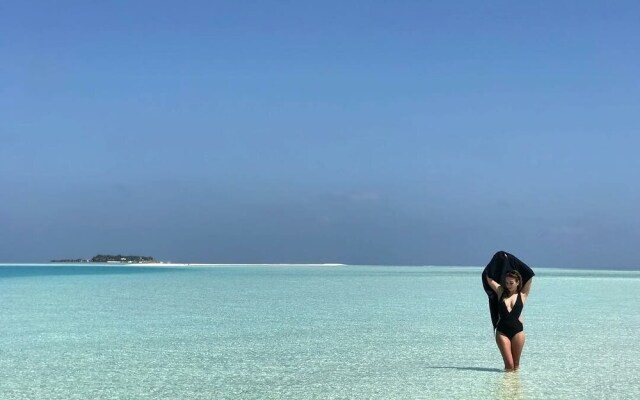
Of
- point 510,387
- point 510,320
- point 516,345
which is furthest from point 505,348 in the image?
point 510,387

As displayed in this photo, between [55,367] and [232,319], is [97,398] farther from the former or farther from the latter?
[232,319]

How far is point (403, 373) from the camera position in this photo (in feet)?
36.0

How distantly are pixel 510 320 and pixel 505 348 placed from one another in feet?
1.59

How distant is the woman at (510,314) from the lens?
10.2 meters

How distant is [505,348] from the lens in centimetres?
1078

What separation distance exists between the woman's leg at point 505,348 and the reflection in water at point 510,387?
0.12 m

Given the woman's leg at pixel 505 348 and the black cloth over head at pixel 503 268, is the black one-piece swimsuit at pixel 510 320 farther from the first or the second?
the black cloth over head at pixel 503 268

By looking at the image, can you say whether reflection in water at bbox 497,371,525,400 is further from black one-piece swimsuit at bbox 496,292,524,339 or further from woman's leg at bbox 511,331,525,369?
black one-piece swimsuit at bbox 496,292,524,339

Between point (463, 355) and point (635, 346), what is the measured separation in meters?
3.68

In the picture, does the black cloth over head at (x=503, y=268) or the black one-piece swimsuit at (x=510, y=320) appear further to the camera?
the black one-piece swimsuit at (x=510, y=320)

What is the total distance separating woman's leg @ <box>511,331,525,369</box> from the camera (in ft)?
35.1

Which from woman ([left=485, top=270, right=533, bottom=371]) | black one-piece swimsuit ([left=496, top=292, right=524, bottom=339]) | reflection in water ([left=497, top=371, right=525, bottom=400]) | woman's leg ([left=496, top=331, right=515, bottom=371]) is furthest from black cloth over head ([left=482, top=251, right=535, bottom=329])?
reflection in water ([left=497, top=371, right=525, bottom=400])

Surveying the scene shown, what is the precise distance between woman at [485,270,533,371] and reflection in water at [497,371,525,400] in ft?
0.87

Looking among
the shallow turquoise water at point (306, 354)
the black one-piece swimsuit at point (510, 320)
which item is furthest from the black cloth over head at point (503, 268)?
the shallow turquoise water at point (306, 354)
